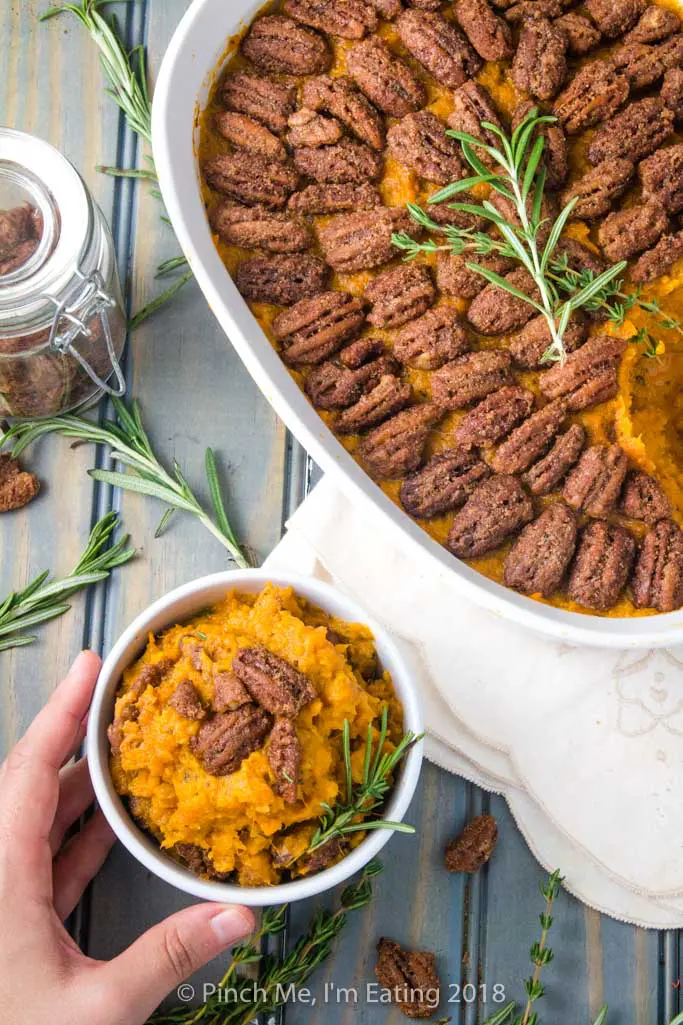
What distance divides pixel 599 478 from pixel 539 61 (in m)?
0.70

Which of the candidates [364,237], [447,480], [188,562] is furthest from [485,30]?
[188,562]

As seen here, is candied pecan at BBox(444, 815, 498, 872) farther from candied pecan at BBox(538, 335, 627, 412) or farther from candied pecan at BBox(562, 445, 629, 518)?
candied pecan at BBox(538, 335, 627, 412)

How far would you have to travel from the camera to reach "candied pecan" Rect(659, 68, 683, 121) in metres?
1.80

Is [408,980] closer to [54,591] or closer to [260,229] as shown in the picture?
[54,591]

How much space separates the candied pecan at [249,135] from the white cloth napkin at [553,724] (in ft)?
2.02

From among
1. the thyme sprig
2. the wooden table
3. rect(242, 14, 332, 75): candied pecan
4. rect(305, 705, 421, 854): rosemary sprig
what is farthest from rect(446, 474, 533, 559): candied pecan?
rect(242, 14, 332, 75): candied pecan

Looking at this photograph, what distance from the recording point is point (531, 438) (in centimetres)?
175

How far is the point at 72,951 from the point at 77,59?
1.65 m

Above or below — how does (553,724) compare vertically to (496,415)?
below

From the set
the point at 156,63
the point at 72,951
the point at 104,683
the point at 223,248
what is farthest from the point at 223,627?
the point at 156,63

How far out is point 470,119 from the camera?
68.7 inches

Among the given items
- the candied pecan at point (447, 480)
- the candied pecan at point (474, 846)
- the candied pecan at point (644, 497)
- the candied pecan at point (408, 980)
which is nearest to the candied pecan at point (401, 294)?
the candied pecan at point (447, 480)

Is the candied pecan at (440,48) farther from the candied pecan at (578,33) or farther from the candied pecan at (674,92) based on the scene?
the candied pecan at (674,92)

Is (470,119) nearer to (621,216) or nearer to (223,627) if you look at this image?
(621,216)
